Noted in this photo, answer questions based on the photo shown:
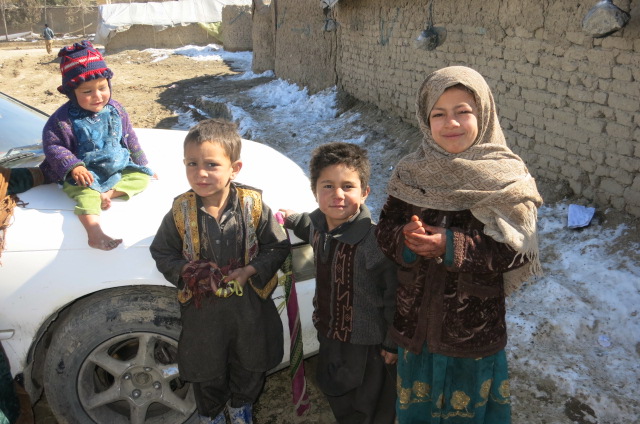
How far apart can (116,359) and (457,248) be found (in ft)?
5.25

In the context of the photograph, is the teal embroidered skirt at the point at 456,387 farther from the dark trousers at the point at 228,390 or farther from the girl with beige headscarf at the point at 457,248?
the dark trousers at the point at 228,390

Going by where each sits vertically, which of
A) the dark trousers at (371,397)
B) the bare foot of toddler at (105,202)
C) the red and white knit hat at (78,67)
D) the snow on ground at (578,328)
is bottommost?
the snow on ground at (578,328)

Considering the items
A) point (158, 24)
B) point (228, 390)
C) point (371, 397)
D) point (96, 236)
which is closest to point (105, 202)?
point (96, 236)

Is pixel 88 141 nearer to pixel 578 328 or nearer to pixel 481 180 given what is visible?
pixel 481 180

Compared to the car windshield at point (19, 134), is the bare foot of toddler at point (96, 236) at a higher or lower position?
lower

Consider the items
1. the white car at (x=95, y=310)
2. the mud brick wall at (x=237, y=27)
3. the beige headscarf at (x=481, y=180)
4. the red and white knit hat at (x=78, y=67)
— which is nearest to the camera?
the beige headscarf at (x=481, y=180)

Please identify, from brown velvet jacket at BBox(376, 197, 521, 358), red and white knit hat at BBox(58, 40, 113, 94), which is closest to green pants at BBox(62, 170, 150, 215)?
red and white knit hat at BBox(58, 40, 113, 94)

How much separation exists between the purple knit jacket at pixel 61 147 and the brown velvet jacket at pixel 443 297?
4.54 ft

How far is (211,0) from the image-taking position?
27547 mm

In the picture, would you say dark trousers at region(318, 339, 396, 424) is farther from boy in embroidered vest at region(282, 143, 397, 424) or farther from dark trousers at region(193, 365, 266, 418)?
dark trousers at region(193, 365, 266, 418)

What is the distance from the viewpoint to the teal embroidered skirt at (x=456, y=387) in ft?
6.70

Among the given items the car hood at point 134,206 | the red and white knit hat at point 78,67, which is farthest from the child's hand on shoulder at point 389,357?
the red and white knit hat at point 78,67

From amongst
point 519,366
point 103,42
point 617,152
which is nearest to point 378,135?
point 617,152

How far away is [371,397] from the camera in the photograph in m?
2.33
